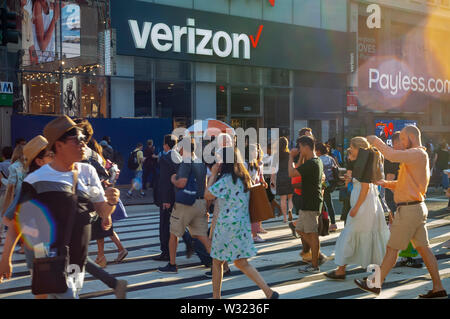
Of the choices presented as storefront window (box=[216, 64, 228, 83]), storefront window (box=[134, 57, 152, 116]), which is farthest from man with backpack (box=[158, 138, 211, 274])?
storefront window (box=[216, 64, 228, 83])

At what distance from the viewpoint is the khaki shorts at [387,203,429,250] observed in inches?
269

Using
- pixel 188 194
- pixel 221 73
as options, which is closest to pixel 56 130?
pixel 188 194

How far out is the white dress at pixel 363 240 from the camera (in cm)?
775

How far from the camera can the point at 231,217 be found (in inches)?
Answer: 245

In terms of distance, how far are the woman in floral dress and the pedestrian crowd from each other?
0.03ft

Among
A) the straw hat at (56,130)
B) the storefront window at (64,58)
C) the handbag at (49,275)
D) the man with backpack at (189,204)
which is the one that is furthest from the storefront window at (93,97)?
the handbag at (49,275)

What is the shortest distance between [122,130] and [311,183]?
14.8m

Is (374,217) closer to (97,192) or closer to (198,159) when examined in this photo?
(198,159)

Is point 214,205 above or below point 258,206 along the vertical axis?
below

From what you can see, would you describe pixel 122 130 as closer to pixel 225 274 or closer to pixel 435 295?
pixel 225 274

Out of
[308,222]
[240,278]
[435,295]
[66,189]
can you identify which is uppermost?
[66,189]

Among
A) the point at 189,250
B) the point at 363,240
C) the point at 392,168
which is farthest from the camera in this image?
the point at 392,168

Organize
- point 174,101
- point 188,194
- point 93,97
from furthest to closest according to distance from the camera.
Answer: point 174,101
point 93,97
point 188,194
